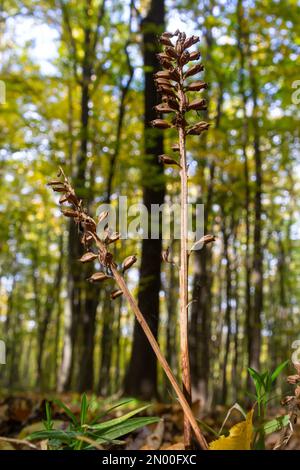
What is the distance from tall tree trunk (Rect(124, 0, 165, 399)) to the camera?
6082mm

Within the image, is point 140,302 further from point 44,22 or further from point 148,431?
point 44,22

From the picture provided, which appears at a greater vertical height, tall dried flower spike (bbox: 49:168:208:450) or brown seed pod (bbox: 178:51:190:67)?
brown seed pod (bbox: 178:51:190:67)

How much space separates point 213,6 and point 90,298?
5791 mm

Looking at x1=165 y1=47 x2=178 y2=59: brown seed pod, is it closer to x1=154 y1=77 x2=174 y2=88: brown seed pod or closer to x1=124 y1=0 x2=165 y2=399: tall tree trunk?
x1=154 y1=77 x2=174 y2=88: brown seed pod

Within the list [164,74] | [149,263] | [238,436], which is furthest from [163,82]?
[149,263]

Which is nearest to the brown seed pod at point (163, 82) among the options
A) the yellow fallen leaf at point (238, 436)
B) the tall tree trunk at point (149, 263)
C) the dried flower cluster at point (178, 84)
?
the dried flower cluster at point (178, 84)

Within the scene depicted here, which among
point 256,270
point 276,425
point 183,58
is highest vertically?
point 183,58

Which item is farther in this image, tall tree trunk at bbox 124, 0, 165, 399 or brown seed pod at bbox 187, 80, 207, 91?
tall tree trunk at bbox 124, 0, 165, 399

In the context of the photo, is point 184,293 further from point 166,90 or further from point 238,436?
point 166,90

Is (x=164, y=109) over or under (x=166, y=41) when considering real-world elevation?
under

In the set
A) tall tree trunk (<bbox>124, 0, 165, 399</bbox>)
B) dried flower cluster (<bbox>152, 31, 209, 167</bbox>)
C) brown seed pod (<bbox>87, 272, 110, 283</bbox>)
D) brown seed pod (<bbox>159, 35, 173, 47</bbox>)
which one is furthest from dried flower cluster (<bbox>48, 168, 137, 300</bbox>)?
tall tree trunk (<bbox>124, 0, 165, 399</bbox>)

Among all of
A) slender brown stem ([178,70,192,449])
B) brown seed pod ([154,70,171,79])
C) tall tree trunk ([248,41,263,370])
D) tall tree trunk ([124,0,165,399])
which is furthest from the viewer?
tall tree trunk ([248,41,263,370])

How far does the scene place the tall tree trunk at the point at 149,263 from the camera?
6.08m

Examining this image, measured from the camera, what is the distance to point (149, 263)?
6.28 meters
